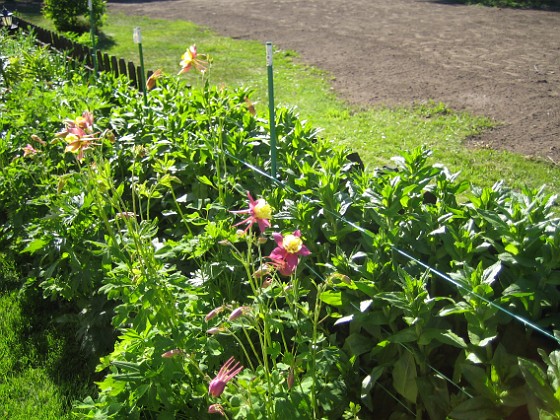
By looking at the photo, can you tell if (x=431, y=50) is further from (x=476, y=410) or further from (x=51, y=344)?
(x=476, y=410)

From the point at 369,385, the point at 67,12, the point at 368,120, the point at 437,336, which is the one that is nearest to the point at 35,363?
the point at 369,385

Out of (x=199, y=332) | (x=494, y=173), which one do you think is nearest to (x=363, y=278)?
(x=199, y=332)

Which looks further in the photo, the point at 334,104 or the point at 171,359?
the point at 334,104

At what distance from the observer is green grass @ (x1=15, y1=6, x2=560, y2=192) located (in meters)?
5.37

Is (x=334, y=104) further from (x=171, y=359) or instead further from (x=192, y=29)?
(x=192, y=29)

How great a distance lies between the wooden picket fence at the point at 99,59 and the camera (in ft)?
19.1

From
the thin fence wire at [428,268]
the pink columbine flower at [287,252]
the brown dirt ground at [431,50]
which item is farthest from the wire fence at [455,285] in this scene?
the brown dirt ground at [431,50]

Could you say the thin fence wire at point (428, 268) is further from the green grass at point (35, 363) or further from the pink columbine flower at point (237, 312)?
the green grass at point (35, 363)

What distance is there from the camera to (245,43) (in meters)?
11.6

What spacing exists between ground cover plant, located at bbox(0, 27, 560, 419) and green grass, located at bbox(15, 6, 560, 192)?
877 millimetres

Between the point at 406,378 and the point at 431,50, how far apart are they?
865 centimetres

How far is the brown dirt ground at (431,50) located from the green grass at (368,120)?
0.82 ft

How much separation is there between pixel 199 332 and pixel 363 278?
603 millimetres

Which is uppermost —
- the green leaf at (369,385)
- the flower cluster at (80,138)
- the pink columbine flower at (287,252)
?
the flower cluster at (80,138)
